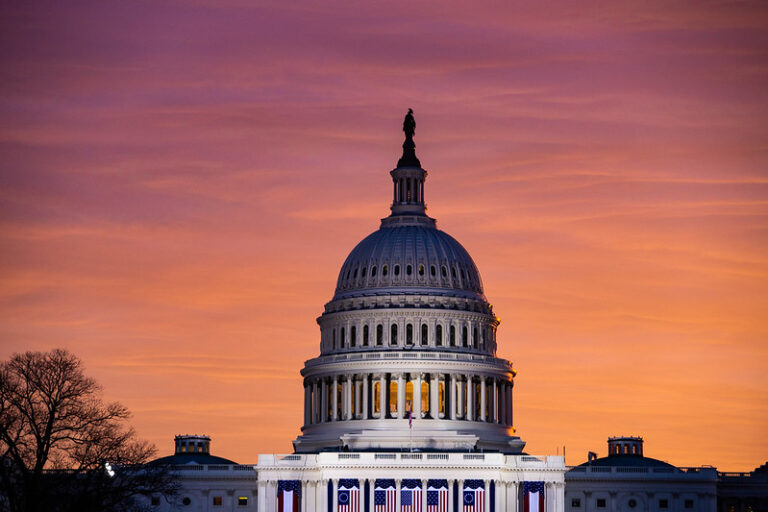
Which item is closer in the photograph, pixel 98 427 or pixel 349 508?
pixel 98 427

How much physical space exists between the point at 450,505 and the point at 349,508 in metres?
9.88

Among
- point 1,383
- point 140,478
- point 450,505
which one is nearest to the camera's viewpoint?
point 1,383

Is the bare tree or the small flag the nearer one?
the bare tree

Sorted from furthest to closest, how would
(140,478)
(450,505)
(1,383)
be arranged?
(450,505)
(140,478)
(1,383)

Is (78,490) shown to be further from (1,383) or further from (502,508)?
(502,508)

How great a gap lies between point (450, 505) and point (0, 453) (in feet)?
200

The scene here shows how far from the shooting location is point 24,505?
5684 inches

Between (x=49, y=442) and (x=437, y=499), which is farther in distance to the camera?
(x=437, y=499)

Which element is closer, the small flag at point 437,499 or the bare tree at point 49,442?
the bare tree at point 49,442

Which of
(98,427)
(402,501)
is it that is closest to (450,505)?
(402,501)

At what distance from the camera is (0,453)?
150 m

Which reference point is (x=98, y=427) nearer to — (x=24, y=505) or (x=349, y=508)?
(x=24, y=505)

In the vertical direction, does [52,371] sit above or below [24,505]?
above

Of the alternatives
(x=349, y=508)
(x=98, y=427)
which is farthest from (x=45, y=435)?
(x=349, y=508)
